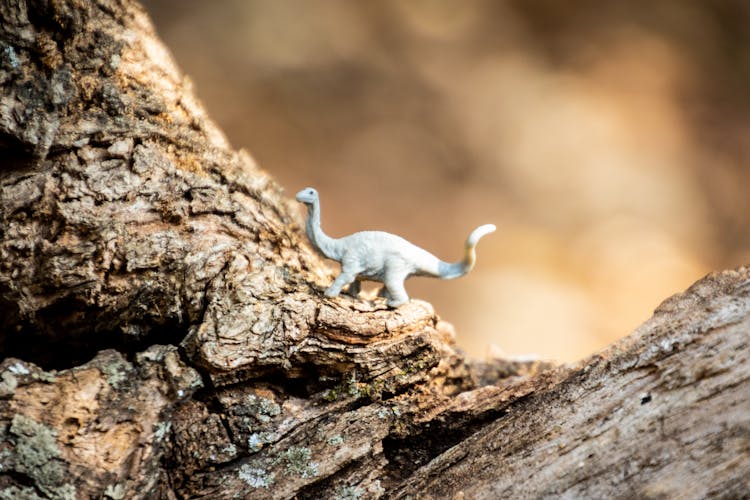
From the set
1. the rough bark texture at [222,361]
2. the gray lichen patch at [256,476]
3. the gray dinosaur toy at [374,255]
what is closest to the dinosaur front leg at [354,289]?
the gray dinosaur toy at [374,255]

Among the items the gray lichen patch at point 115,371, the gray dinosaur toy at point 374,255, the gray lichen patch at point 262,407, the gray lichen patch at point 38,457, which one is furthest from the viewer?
the gray dinosaur toy at point 374,255

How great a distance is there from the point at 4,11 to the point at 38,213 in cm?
71

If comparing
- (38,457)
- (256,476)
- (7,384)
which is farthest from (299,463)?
(7,384)

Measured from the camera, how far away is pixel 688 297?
2.34 m

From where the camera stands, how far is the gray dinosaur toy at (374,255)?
8.57 ft

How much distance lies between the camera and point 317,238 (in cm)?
270

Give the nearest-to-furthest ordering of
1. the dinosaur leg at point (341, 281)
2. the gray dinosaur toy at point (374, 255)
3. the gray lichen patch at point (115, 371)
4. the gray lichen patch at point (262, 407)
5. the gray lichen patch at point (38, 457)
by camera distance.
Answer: the gray lichen patch at point (38, 457) → the gray lichen patch at point (115, 371) → the gray lichen patch at point (262, 407) → the dinosaur leg at point (341, 281) → the gray dinosaur toy at point (374, 255)

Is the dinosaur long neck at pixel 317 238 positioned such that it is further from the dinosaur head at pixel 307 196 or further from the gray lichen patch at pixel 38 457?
the gray lichen patch at pixel 38 457

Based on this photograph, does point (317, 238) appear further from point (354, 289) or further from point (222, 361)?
point (222, 361)

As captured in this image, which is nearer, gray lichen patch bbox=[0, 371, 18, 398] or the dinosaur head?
gray lichen patch bbox=[0, 371, 18, 398]

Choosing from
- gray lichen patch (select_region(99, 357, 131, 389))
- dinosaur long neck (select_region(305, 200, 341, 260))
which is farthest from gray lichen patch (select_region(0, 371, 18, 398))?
dinosaur long neck (select_region(305, 200, 341, 260))

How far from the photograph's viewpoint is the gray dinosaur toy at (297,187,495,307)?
261 centimetres

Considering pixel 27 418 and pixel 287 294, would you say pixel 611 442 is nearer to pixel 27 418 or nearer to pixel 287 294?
pixel 287 294

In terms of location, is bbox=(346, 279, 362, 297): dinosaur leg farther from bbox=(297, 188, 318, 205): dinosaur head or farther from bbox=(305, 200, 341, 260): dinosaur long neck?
bbox=(297, 188, 318, 205): dinosaur head
